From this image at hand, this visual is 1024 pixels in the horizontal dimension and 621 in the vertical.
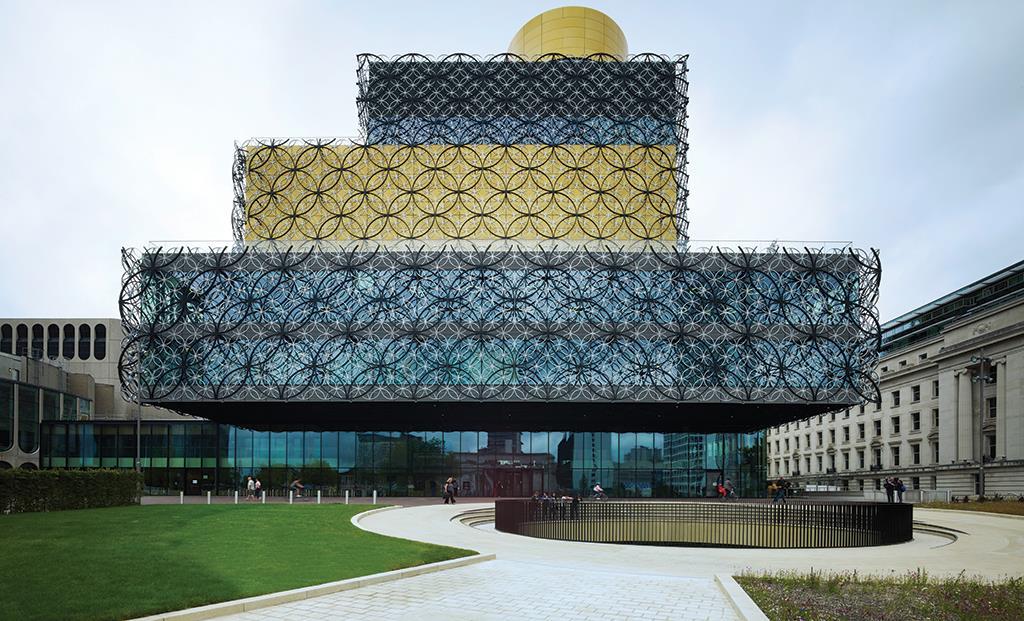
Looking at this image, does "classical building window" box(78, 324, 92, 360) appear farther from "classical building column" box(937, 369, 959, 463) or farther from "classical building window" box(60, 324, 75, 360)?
"classical building column" box(937, 369, 959, 463)

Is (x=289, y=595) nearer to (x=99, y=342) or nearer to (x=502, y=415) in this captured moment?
(x=502, y=415)

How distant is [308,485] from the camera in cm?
6391

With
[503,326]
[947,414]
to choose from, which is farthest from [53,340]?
[947,414]

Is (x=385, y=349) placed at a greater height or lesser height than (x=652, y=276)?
lesser

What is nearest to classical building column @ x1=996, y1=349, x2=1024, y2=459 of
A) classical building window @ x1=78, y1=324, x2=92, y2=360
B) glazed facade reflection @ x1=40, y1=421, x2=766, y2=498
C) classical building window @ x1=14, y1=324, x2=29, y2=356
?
glazed facade reflection @ x1=40, y1=421, x2=766, y2=498

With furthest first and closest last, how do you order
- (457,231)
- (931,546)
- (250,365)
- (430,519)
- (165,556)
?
(457,231) → (250,365) → (430,519) → (931,546) → (165,556)

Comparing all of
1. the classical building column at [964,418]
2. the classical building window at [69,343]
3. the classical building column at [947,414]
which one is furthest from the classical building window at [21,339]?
the classical building column at [964,418]

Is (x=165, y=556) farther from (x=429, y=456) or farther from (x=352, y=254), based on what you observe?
(x=429, y=456)

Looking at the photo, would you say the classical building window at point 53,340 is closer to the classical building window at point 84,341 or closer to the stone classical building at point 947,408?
the classical building window at point 84,341

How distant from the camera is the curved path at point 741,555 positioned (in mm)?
21312

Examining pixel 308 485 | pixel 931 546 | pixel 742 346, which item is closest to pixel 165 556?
pixel 931 546

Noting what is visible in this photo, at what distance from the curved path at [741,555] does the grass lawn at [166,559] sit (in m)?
2.48

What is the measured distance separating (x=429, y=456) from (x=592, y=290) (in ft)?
68.5

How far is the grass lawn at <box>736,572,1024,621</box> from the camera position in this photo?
13774 mm
